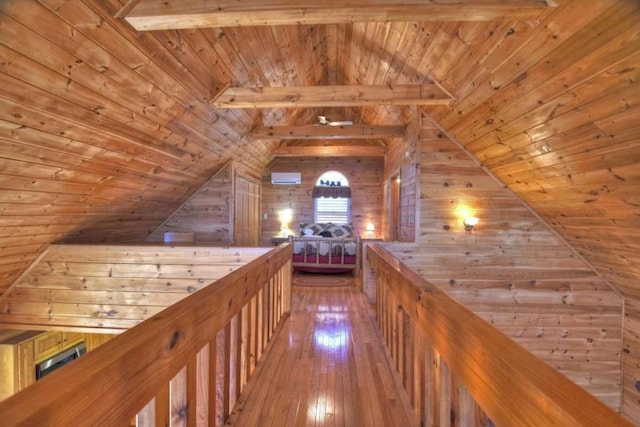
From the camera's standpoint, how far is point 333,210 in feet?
26.4

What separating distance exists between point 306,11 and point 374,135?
130 inches

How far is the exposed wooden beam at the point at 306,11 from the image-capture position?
173 cm

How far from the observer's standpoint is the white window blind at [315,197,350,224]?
8055 mm

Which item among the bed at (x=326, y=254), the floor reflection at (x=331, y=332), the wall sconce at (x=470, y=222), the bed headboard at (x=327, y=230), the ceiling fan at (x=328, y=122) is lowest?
the floor reflection at (x=331, y=332)

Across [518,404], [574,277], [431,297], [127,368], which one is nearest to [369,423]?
[431,297]

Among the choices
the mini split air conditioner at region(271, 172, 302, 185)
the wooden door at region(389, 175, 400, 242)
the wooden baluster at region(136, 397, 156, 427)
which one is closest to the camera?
the wooden baluster at region(136, 397, 156, 427)

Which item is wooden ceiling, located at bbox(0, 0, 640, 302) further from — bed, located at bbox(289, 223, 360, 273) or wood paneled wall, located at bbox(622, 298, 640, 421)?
bed, located at bbox(289, 223, 360, 273)

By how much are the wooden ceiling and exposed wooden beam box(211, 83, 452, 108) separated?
0.07 ft

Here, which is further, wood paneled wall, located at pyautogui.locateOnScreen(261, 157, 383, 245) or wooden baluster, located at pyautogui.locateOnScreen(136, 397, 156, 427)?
wood paneled wall, located at pyautogui.locateOnScreen(261, 157, 383, 245)

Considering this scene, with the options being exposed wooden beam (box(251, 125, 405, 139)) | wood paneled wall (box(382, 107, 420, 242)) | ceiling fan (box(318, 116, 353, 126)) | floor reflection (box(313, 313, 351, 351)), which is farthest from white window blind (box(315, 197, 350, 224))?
floor reflection (box(313, 313, 351, 351))

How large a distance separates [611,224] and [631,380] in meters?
2.26

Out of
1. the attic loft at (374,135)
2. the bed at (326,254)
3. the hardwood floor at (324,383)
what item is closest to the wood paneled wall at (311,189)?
the bed at (326,254)

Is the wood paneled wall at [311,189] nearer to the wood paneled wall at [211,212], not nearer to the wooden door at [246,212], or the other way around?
the wooden door at [246,212]

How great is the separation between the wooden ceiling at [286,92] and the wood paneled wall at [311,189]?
3.69 m
